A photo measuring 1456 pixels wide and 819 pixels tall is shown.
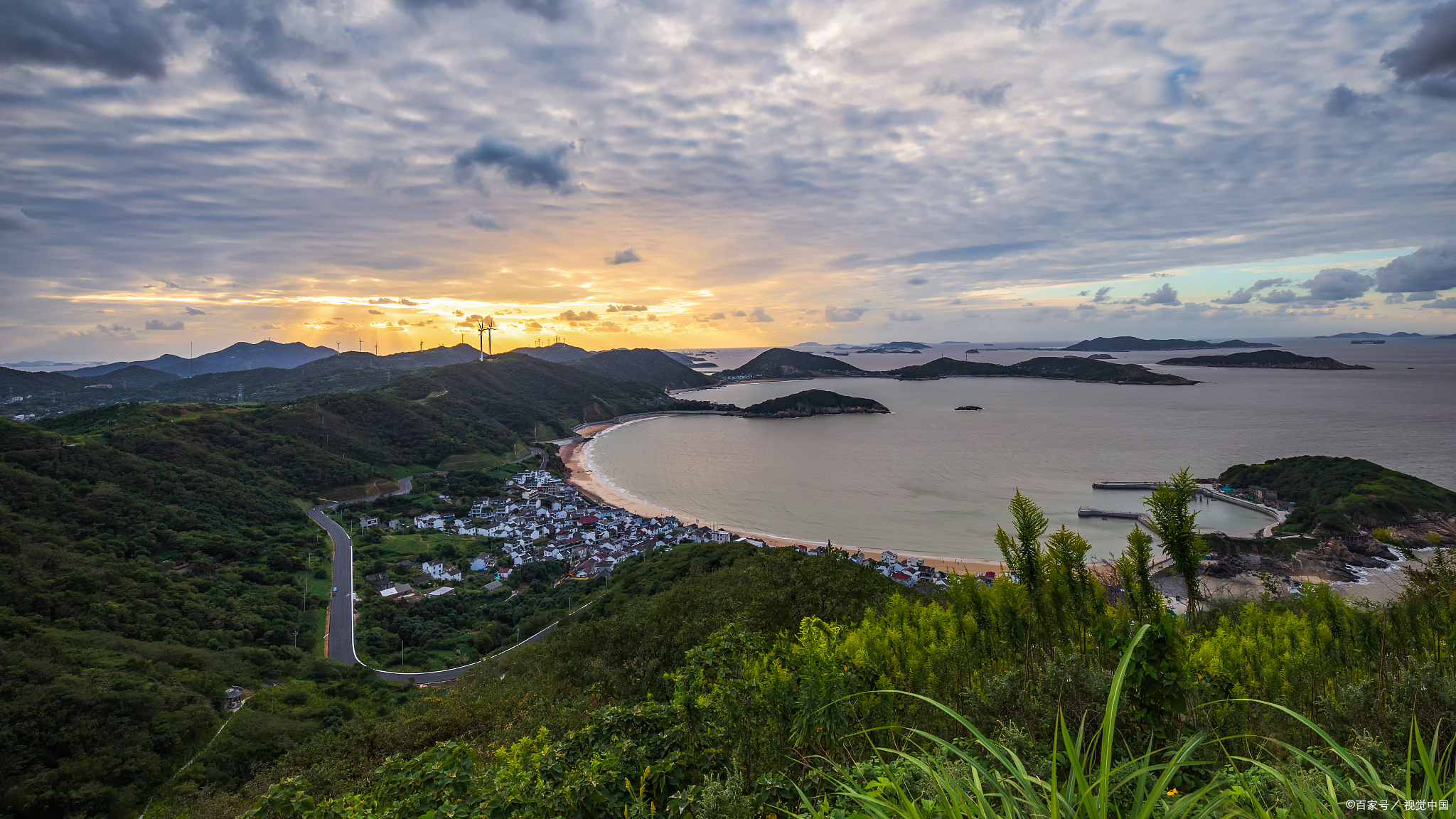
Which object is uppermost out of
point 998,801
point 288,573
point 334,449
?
point 998,801

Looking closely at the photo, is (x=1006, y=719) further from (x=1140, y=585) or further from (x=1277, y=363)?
(x=1277, y=363)

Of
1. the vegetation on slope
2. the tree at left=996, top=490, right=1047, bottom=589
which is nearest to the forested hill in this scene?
the vegetation on slope

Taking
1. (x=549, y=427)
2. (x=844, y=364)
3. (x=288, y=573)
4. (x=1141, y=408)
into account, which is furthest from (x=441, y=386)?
(x=844, y=364)

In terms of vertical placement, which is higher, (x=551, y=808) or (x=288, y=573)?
(x=551, y=808)

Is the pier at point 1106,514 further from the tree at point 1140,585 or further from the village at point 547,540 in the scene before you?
the tree at point 1140,585

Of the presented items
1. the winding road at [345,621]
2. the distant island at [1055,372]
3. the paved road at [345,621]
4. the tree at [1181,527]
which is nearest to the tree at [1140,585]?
the tree at [1181,527]

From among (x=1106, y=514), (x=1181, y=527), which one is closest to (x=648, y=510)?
(x=1106, y=514)

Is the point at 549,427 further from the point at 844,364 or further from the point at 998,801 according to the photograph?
the point at 844,364
